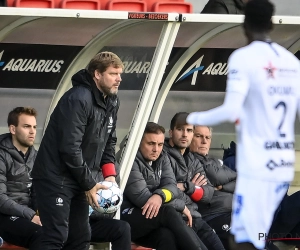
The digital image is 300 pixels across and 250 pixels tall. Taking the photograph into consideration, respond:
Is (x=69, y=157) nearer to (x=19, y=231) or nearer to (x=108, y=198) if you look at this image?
(x=108, y=198)

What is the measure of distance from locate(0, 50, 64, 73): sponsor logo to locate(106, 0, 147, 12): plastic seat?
2.61 feet

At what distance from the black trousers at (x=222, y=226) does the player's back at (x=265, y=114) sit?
2.68m

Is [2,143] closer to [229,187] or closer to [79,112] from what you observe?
[79,112]

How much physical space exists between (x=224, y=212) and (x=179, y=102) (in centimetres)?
108

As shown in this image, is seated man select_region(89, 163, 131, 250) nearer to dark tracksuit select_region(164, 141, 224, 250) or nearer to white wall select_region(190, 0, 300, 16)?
dark tracksuit select_region(164, 141, 224, 250)

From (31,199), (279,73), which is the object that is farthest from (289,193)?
(279,73)

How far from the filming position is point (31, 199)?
7098 millimetres

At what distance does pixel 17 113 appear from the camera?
714cm

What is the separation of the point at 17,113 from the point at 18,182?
0.50 meters

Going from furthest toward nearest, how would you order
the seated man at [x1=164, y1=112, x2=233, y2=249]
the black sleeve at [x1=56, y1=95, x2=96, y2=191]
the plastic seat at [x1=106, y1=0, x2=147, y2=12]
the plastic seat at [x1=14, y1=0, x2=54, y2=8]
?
the seated man at [x1=164, y1=112, x2=233, y2=249], the plastic seat at [x1=106, y1=0, x2=147, y2=12], the plastic seat at [x1=14, y1=0, x2=54, y2=8], the black sleeve at [x1=56, y1=95, x2=96, y2=191]

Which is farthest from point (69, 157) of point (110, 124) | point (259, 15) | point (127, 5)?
point (259, 15)

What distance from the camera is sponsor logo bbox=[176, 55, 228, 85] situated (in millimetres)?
8266

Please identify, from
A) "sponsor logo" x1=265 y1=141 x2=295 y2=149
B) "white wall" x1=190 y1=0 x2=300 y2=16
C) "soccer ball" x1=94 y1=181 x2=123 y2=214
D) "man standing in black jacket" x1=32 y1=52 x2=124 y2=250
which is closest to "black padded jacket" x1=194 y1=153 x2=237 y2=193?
"soccer ball" x1=94 y1=181 x2=123 y2=214

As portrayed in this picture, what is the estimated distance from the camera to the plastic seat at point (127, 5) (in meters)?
7.21
